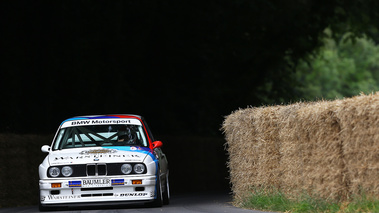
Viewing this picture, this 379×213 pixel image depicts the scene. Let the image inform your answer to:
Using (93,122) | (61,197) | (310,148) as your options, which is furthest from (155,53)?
(310,148)

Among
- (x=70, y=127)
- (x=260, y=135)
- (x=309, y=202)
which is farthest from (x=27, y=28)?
(x=309, y=202)

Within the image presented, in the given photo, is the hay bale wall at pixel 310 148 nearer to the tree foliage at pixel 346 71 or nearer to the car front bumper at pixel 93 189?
the car front bumper at pixel 93 189

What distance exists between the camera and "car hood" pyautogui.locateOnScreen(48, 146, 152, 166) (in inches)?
580

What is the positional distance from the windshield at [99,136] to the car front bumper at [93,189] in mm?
1316

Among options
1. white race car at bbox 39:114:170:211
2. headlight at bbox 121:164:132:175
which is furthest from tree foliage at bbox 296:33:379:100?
headlight at bbox 121:164:132:175

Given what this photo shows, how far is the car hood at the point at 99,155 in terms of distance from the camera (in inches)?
580

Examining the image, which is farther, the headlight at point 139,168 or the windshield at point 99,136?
the windshield at point 99,136

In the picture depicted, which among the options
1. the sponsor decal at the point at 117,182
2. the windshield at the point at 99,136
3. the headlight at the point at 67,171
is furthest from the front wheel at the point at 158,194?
the headlight at the point at 67,171

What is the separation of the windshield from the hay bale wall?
187 centimetres

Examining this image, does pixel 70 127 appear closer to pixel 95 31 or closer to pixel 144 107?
pixel 95 31

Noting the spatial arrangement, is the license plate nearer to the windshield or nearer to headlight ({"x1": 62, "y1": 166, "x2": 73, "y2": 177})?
headlight ({"x1": 62, "y1": 166, "x2": 73, "y2": 177})

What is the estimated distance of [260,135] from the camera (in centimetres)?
1492

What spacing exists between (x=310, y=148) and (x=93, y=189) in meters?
3.98

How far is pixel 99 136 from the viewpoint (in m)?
16.6
